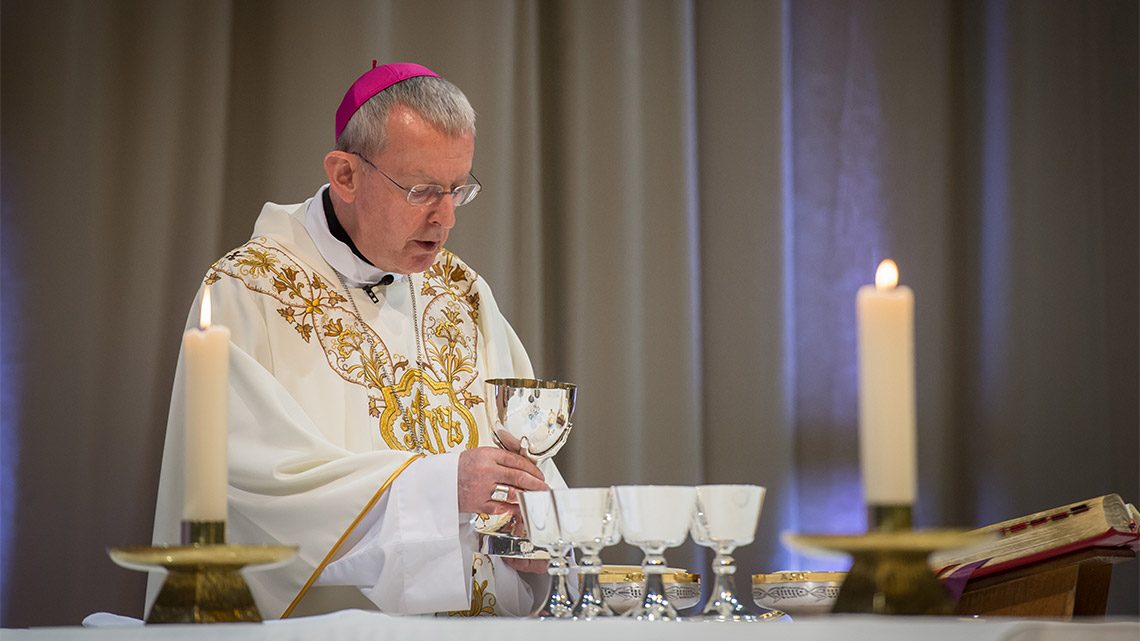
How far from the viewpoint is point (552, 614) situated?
1.53 m

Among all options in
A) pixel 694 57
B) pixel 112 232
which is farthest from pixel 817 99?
pixel 112 232

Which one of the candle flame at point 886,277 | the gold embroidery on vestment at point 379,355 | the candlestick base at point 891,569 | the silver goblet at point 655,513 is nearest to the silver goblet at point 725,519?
the silver goblet at point 655,513

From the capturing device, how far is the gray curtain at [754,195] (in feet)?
13.3

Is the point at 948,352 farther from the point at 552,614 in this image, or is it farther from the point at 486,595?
the point at 552,614

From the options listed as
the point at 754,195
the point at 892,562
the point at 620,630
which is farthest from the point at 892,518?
the point at 754,195

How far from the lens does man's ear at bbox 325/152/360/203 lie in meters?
3.06

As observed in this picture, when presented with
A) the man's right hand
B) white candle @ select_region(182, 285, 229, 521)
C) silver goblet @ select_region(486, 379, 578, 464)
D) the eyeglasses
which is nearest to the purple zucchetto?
the eyeglasses

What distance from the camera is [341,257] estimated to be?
3051mm

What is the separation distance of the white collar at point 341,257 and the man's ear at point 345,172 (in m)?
0.09

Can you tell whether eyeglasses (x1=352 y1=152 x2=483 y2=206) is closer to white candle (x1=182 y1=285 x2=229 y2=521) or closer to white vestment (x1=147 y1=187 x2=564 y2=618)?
white vestment (x1=147 y1=187 x2=564 y2=618)

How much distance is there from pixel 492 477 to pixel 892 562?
100cm

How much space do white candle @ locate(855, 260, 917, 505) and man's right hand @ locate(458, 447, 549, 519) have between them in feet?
3.14

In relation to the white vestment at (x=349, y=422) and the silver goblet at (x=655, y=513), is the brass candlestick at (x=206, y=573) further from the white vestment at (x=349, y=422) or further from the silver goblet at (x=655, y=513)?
the white vestment at (x=349, y=422)

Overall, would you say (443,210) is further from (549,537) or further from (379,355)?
(549,537)
